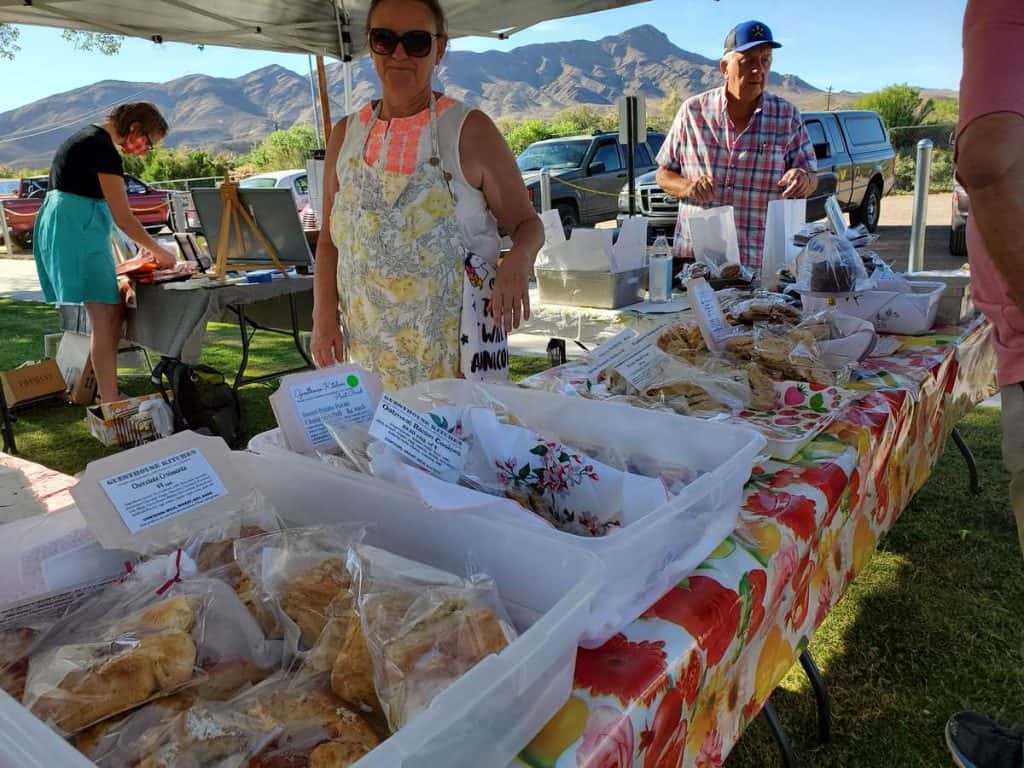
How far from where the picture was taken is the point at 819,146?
9.80 metres

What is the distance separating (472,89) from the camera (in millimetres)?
118875

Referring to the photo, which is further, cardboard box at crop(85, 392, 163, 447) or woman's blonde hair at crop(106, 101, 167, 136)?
cardboard box at crop(85, 392, 163, 447)

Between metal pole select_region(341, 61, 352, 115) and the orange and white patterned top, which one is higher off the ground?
metal pole select_region(341, 61, 352, 115)

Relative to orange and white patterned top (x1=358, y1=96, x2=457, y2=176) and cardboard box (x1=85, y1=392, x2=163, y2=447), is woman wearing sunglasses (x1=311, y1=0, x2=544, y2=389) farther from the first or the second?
cardboard box (x1=85, y1=392, x2=163, y2=447)

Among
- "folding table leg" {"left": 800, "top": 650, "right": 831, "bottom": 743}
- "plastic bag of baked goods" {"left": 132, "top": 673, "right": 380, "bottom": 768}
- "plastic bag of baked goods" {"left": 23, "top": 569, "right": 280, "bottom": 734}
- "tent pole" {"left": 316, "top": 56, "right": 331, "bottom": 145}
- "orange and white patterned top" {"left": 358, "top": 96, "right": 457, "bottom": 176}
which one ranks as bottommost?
"folding table leg" {"left": 800, "top": 650, "right": 831, "bottom": 743}

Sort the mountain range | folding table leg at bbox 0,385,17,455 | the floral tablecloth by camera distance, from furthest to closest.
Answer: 1. the mountain range
2. folding table leg at bbox 0,385,17,455
3. the floral tablecloth

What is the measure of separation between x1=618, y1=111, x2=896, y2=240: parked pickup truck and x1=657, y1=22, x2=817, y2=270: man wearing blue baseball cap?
6.71 metres

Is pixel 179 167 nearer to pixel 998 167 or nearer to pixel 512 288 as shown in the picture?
pixel 512 288

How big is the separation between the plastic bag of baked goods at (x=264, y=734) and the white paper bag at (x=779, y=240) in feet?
7.18

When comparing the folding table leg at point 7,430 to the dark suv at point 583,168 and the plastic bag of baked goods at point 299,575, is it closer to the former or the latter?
the plastic bag of baked goods at point 299,575

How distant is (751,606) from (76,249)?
3544 millimetres

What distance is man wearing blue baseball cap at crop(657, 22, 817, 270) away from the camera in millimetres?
2709

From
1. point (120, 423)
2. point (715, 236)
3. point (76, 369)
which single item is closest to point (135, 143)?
point (120, 423)

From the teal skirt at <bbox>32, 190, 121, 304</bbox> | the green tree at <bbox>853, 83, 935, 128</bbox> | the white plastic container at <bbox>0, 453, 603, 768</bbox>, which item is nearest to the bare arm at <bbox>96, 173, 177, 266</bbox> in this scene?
the teal skirt at <bbox>32, 190, 121, 304</bbox>
